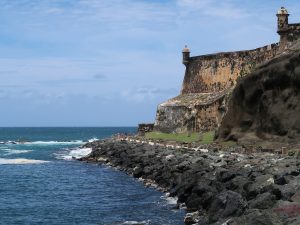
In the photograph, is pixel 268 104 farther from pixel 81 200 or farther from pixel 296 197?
pixel 296 197

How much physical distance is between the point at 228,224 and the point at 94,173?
3127 cm

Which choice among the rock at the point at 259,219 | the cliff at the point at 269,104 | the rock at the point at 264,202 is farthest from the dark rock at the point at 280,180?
the cliff at the point at 269,104

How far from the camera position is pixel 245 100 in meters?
44.3

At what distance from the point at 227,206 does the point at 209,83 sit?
48381 millimetres

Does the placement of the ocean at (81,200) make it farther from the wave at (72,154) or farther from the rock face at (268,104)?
the wave at (72,154)

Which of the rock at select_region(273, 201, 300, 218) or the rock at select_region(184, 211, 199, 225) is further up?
the rock at select_region(273, 201, 300, 218)

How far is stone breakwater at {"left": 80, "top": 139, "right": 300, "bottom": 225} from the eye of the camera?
17406 millimetres

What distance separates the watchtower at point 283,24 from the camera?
4925 centimetres

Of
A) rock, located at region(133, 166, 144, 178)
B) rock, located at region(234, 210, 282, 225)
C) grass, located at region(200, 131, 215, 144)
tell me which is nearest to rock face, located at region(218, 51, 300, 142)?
grass, located at region(200, 131, 215, 144)

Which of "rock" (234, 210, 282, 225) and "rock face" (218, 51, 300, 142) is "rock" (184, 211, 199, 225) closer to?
"rock" (234, 210, 282, 225)

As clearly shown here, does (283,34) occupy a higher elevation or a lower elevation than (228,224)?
higher

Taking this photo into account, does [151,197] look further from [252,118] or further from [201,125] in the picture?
[201,125]

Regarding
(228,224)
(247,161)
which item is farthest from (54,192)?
(228,224)

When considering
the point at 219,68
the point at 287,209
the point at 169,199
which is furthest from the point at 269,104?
the point at 287,209
